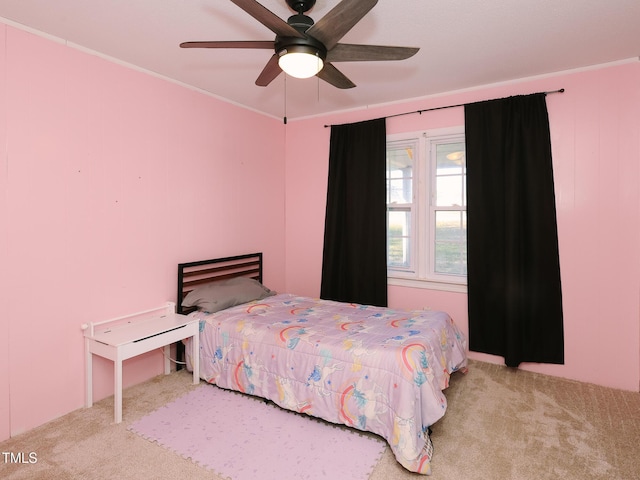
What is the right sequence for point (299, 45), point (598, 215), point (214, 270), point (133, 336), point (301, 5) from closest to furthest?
1. point (299, 45)
2. point (301, 5)
3. point (133, 336)
4. point (598, 215)
5. point (214, 270)

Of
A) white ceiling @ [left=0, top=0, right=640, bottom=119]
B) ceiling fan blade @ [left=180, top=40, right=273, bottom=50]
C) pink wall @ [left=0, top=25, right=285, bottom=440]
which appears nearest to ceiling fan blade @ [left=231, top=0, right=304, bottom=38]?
ceiling fan blade @ [left=180, top=40, right=273, bottom=50]

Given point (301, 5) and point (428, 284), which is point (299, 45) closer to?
point (301, 5)

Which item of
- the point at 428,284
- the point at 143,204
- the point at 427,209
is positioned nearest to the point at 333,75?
the point at 143,204

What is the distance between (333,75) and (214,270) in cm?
233

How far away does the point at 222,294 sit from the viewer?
3457 millimetres

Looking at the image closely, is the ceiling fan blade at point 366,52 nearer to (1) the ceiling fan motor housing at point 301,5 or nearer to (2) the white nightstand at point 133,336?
(1) the ceiling fan motor housing at point 301,5

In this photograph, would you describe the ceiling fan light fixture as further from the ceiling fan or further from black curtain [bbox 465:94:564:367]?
black curtain [bbox 465:94:564:367]

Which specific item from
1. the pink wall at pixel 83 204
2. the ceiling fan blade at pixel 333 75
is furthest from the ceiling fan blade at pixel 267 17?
the pink wall at pixel 83 204

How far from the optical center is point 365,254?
4148 millimetres

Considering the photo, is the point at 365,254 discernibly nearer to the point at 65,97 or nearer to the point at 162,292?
the point at 162,292

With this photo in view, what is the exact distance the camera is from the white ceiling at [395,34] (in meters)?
2.24

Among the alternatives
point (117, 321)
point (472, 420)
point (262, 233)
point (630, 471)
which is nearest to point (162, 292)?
point (117, 321)

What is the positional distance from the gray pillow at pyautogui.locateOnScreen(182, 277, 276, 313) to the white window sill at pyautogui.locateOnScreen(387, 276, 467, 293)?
146cm

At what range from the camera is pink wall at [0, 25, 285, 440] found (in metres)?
2.42
